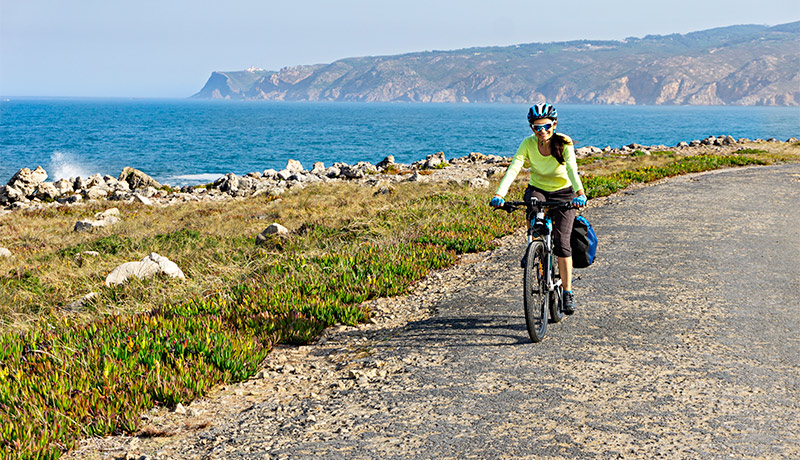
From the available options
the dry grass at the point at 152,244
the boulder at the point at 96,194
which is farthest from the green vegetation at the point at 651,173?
the boulder at the point at 96,194

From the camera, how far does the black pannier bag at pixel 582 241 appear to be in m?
6.42

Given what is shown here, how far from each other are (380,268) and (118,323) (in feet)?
12.0

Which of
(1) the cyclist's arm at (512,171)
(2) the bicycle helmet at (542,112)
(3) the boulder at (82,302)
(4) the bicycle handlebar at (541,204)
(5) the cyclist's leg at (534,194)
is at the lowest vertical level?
(3) the boulder at (82,302)

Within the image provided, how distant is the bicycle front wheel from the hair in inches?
34.6

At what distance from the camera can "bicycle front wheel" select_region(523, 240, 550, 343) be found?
5.80m

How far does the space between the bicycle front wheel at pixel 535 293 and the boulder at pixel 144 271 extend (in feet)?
19.8

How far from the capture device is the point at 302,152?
68.5 meters

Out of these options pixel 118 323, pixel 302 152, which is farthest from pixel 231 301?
pixel 302 152

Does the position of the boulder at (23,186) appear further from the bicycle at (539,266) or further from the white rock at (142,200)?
the bicycle at (539,266)

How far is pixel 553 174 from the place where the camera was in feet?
20.5

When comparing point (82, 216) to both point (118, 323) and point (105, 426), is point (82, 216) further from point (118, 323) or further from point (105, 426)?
point (105, 426)

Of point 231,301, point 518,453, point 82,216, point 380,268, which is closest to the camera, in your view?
point 518,453

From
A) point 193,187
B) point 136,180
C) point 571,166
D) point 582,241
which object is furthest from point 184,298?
point 136,180

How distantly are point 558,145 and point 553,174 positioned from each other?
363 mm
